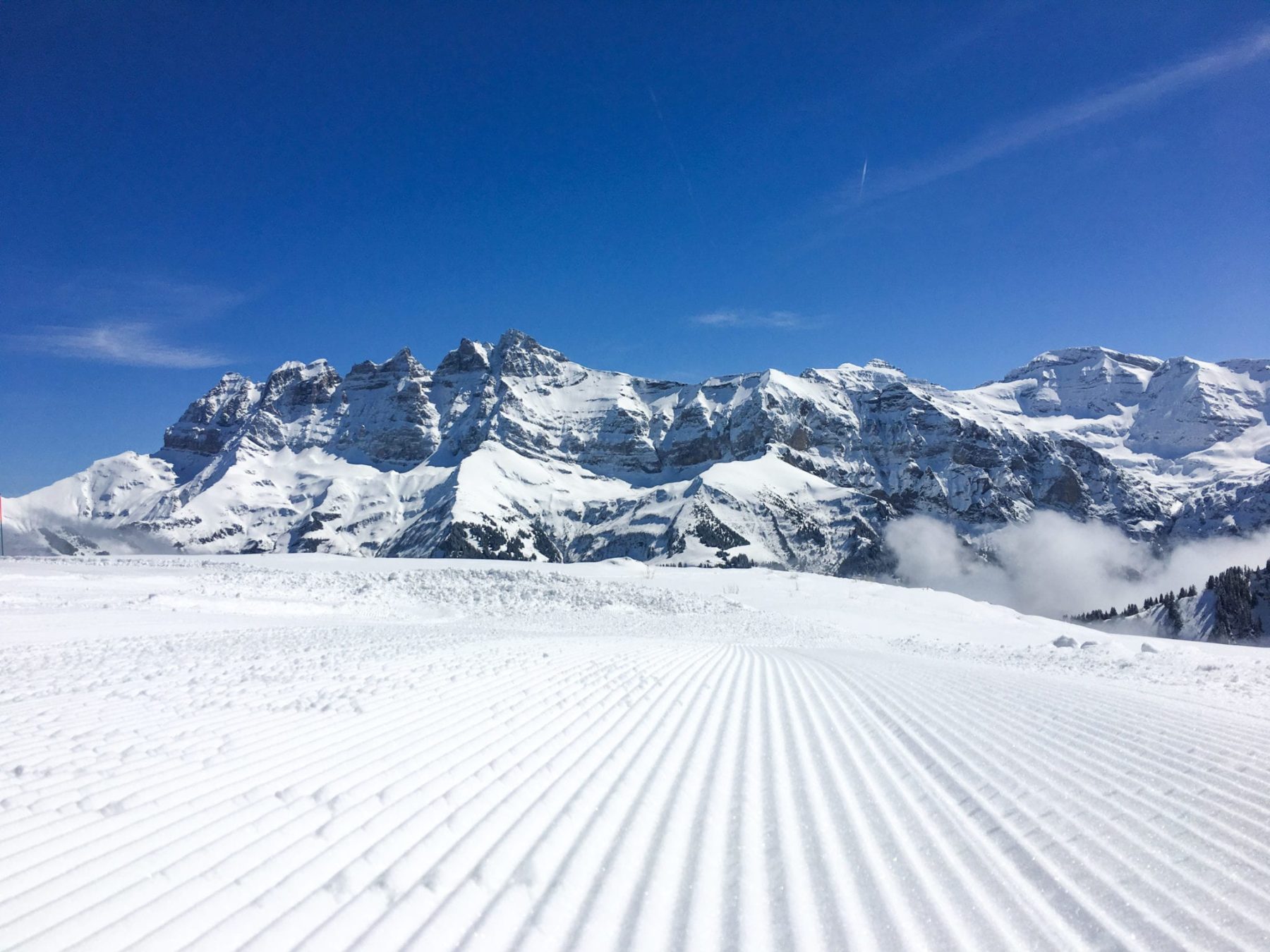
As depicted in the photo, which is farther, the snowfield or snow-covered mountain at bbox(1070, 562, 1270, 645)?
snow-covered mountain at bbox(1070, 562, 1270, 645)

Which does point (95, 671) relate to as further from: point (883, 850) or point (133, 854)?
point (883, 850)

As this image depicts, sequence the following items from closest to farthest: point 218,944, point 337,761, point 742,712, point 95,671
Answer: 1. point 218,944
2. point 337,761
3. point 742,712
4. point 95,671

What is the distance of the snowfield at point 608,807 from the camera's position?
386 cm

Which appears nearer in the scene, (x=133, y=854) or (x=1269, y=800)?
(x=133, y=854)

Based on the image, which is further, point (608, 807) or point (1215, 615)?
point (1215, 615)

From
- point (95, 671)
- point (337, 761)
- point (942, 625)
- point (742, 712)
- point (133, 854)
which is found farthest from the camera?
point (942, 625)

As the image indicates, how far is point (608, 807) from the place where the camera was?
5668 mm

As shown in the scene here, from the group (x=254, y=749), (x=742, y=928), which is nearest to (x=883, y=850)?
(x=742, y=928)

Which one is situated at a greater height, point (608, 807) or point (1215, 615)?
point (608, 807)

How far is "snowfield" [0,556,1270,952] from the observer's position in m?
3.86

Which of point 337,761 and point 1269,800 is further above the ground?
point 1269,800

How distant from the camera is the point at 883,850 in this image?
4891 mm

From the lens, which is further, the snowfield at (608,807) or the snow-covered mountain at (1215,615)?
the snow-covered mountain at (1215,615)

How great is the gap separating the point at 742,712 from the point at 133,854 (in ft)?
23.7
